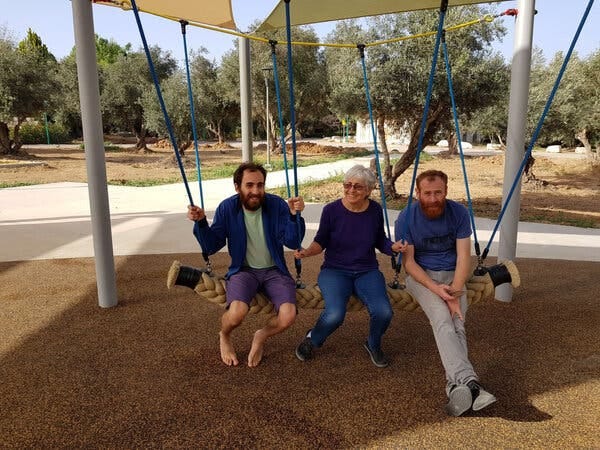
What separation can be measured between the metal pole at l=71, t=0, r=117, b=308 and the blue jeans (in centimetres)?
178

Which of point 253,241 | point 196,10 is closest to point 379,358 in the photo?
point 253,241

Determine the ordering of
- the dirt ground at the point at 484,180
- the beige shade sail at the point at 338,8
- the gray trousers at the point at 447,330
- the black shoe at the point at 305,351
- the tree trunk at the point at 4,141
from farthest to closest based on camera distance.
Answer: the tree trunk at the point at 4,141
the dirt ground at the point at 484,180
the beige shade sail at the point at 338,8
the black shoe at the point at 305,351
the gray trousers at the point at 447,330

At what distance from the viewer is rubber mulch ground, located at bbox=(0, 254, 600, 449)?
216 centimetres

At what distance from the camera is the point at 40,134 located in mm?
30969

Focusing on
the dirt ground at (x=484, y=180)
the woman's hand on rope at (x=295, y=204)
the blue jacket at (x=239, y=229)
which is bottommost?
the dirt ground at (x=484, y=180)

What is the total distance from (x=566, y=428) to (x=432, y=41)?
760cm

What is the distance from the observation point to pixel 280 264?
2.81m

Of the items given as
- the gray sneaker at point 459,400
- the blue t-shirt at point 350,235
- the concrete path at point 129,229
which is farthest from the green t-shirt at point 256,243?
the concrete path at point 129,229

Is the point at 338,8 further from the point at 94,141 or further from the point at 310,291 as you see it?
the point at 310,291

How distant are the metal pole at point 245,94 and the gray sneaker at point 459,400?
352 cm

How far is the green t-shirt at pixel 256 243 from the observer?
9.21 ft

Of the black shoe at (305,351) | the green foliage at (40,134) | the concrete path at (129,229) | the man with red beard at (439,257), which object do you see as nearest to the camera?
the man with red beard at (439,257)

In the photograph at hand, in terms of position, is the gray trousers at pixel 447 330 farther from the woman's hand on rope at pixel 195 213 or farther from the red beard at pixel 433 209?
the woman's hand on rope at pixel 195 213

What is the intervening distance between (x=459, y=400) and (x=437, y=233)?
903 mm
